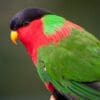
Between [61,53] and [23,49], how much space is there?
1.45 meters

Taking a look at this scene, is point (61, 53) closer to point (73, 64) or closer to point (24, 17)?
point (73, 64)

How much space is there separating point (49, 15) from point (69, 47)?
221 millimetres

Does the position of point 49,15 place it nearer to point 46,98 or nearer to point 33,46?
point 33,46

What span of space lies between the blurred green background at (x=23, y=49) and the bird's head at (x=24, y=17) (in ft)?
3.82

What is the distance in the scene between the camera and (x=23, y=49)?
12.0 ft

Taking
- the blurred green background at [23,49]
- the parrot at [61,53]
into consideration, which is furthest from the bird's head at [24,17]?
the blurred green background at [23,49]

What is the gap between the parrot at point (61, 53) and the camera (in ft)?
7.22

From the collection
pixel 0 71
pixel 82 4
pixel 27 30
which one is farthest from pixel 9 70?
pixel 27 30

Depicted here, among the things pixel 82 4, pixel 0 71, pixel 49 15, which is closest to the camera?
pixel 49 15

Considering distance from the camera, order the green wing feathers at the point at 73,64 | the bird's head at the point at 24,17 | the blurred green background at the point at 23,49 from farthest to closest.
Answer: the blurred green background at the point at 23,49, the bird's head at the point at 24,17, the green wing feathers at the point at 73,64

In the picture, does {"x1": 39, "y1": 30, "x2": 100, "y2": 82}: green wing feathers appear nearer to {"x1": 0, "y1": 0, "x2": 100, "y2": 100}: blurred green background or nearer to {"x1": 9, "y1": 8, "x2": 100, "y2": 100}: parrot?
{"x1": 9, "y1": 8, "x2": 100, "y2": 100}: parrot

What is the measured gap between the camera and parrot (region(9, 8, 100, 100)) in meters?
2.20

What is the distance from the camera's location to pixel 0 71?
393cm

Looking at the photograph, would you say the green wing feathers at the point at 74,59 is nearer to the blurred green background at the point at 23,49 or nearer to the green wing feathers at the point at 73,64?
the green wing feathers at the point at 73,64
